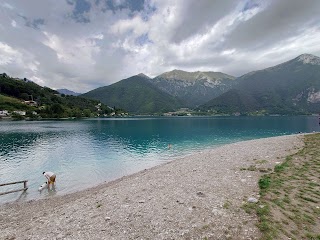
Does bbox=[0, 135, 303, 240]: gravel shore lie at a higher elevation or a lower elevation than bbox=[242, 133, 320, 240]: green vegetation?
lower

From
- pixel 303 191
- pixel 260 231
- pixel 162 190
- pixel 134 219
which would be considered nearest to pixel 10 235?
pixel 134 219

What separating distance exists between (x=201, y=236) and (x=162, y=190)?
8.33m

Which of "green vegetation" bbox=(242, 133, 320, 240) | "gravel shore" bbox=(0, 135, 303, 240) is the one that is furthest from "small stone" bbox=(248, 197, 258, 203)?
"gravel shore" bbox=(0, 135, 303, 240)

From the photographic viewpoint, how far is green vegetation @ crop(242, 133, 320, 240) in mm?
9750

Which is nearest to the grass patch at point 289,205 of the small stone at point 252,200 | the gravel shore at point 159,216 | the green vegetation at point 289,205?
the green vegetation at point 289,205

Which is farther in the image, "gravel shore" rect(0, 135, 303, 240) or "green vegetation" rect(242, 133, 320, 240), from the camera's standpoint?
"gravel shore" rect(0, 135, 303, 240)

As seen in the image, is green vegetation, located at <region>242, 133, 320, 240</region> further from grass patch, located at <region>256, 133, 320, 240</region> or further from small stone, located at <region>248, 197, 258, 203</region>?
small stone, located at <region>248, 197, 258, 203</region>

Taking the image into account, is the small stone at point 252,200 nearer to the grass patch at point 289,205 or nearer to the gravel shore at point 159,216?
the grass patch at point 289,205

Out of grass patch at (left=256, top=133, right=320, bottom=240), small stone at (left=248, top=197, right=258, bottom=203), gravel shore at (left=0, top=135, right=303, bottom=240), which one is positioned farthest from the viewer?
small stone at (left=248, top=197, right=258, bottom=203)

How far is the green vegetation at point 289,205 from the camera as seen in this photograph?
975 centimetres

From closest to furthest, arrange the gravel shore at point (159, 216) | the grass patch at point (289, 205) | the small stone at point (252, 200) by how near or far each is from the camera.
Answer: the grass patch at point (289, 205) → the gravel shore at point (159, 216) → the small stone at point (252, 200)

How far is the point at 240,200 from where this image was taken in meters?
13.9

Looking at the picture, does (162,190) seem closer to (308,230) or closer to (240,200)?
(240,200)

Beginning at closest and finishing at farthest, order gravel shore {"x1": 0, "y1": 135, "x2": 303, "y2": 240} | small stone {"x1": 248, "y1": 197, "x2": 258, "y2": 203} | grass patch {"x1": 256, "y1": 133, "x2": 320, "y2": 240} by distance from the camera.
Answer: grass patch {"x1": 256, "y1": 133, "x2": 320, "y2": 240}, gravel shore {"x1": 0, "y1": 135, "x2": 303, "y2": 240}, small stone {"x1": 248, "y1": 197, "x2": 258, "y2": 203}
